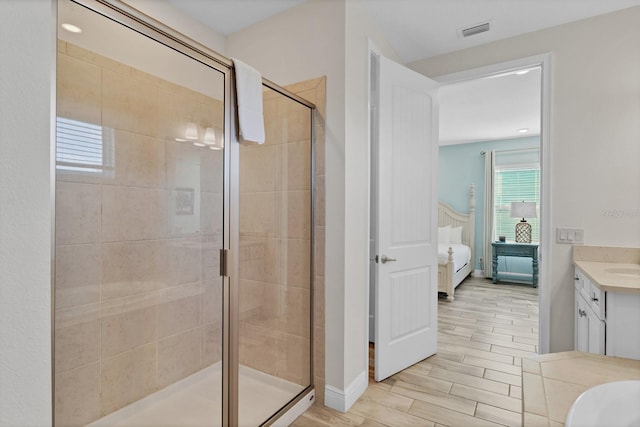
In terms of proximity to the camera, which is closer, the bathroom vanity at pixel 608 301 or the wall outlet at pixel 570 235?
the bathroom vanity at pixel 608 301

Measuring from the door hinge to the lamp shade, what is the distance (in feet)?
17.7

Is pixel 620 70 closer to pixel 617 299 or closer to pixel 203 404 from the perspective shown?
pixel 617 299

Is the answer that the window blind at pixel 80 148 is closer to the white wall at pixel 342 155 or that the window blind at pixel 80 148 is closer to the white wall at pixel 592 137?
the white wall at pixel 342 155

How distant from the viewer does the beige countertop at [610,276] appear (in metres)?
1.59

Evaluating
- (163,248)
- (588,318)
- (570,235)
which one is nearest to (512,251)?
(570,235)

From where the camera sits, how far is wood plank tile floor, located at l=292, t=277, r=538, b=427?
6.31 ft

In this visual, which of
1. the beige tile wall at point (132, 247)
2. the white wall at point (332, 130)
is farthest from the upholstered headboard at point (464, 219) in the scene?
the beige tile wall at point (132, 247)

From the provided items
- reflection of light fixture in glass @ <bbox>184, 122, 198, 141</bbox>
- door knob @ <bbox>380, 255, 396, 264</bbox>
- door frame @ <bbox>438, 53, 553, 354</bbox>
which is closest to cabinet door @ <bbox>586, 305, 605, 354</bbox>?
door frame @ <bbox>438, 53, 553, 354</bbox>

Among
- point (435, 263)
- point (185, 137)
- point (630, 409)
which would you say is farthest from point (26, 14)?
point (435, 263)

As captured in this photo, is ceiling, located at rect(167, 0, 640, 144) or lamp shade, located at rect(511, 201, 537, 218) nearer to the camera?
ceiling, located at rect(167, 0, 640, 144)

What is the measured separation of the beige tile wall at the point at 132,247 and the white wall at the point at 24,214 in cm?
109

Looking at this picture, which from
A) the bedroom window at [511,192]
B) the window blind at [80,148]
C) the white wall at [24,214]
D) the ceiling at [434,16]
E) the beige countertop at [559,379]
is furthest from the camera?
the bedroom window at [511,192]

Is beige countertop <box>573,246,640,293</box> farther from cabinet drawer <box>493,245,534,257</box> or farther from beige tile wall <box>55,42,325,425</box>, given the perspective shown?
cabinet drawer <box>493,245,534,257</box>

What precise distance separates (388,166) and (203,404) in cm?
188
